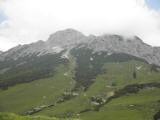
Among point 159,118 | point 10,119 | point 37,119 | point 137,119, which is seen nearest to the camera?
point 10,119

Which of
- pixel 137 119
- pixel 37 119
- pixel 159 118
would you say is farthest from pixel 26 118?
pixel 137 119

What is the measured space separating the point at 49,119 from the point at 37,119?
2.79 meters

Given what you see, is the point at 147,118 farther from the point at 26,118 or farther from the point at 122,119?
the point at 26,118

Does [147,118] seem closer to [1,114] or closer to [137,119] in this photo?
[137,119]

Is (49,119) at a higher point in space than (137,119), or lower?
higher

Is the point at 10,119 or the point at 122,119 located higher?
the point at 10,119

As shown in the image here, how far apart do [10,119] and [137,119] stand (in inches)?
6269

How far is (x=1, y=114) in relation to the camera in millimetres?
47469

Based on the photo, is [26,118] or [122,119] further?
[122,119]

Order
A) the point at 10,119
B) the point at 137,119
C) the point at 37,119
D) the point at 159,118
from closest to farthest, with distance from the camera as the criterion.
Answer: the point at 10,119
the point at 37,119
the point at 159,118
the point at 137,119

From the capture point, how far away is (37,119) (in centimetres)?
4972

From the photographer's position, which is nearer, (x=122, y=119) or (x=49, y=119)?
(x=49, y=119)

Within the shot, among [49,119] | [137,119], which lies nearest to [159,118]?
[137,119]

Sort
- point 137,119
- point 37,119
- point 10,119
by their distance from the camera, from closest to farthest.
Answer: point 10,119
point 37,119
point 137,119
